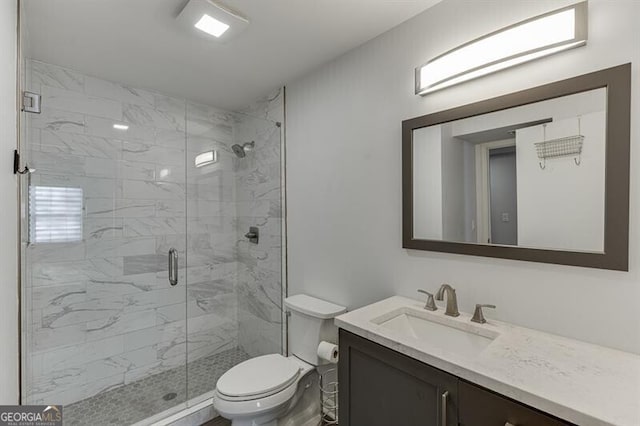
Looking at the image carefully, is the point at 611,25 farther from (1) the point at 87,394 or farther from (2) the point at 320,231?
(1) the point at 87,394

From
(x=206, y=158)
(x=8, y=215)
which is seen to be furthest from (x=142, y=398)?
(x=206, y=158)

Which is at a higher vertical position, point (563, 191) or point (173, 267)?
point (563, 191)

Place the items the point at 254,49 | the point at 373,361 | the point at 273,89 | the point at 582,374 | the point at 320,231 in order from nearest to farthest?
the point at 582,374 → the point at 373,361 → the point at 254,49 → the point at 320,231 → the point at 273,89

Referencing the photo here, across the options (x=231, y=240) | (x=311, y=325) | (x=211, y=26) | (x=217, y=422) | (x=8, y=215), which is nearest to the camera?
(x=8, y=215)

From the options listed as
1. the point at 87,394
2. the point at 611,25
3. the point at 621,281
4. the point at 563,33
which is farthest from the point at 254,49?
Answer: the point at 87,394

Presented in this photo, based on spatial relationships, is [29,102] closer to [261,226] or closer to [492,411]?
[261,226]

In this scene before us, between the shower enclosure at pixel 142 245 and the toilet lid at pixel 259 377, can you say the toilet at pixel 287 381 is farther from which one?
the shower enclosure at pixel 142 245

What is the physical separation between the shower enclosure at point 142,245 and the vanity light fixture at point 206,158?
0.02m

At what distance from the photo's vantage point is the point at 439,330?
138 centimetres

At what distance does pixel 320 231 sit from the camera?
83.9 inches

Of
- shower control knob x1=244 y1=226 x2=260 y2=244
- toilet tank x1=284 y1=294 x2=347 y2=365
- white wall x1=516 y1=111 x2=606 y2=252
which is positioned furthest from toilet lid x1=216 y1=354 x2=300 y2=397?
white wall x1=516 y1=111 x2=606 y2=252

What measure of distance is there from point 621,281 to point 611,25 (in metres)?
0.88

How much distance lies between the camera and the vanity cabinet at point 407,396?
86cm

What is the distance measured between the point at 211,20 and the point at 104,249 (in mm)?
1824
